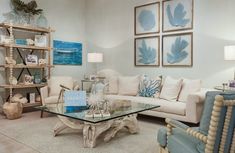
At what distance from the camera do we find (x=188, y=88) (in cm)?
391

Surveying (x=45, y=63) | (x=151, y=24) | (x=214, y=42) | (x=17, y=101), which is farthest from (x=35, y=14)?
(x=214, y=42)

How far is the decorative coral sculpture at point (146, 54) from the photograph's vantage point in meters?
4.91

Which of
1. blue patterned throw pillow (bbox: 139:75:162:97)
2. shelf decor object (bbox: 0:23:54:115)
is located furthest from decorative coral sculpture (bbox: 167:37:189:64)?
shelf decor object (bbox: 0:23:54:115)

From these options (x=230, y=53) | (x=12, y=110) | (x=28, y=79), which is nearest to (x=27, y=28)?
(x=28, y=79)

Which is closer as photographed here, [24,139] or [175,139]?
[175,139]

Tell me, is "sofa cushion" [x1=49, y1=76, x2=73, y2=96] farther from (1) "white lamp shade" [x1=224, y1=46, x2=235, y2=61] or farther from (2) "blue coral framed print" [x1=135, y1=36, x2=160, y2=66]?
(1) "white lamp shade" [x1=224, y1=46, x2=235, y2=61]

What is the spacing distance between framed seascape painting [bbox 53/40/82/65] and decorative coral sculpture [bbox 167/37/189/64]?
2717 mm

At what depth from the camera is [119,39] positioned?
558cm

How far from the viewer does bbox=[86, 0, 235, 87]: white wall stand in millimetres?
3932

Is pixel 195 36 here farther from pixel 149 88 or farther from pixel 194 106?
pixel 194 106

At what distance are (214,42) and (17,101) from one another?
4142mm

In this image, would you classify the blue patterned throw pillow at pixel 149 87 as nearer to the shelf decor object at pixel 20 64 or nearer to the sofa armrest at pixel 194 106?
the sofa armrest at pixel 194 106

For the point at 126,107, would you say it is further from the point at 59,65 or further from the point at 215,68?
the point at 59,65

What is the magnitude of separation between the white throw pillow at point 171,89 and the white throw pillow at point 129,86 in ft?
2.21
